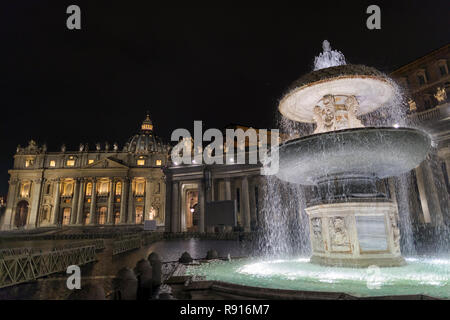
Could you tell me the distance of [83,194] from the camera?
302 ft

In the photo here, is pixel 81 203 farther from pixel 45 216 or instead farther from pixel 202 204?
pixel 202 204

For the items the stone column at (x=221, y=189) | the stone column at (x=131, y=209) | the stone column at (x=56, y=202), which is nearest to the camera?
the stone column at (x=221, y=189)

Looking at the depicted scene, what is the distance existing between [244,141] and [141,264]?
131 ft

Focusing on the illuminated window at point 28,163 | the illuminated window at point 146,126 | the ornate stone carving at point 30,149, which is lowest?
the illuminated window at point 28,163

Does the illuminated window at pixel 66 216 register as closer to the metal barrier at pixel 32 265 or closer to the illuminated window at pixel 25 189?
the illuminated window at pixel 25 189

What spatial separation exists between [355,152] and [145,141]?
431 ft

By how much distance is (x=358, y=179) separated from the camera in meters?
8.91

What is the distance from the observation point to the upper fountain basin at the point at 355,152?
7.46 metres

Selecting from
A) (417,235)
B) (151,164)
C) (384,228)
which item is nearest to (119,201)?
(151,164)

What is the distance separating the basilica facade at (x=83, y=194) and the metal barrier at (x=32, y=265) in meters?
79.9

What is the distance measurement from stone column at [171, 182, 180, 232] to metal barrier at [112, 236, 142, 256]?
1720 cm

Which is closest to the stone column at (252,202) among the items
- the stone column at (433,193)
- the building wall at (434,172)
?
the building wall at (434,172)

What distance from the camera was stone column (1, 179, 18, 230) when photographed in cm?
9034
